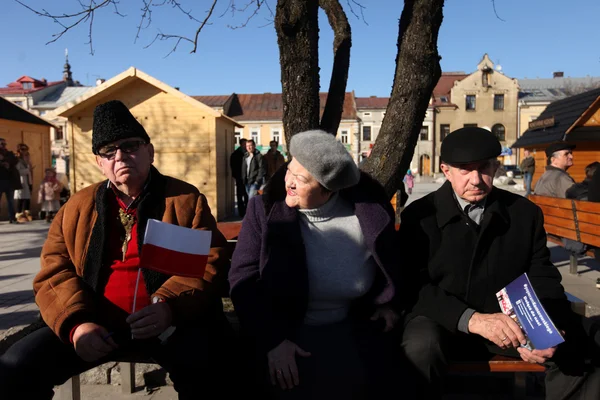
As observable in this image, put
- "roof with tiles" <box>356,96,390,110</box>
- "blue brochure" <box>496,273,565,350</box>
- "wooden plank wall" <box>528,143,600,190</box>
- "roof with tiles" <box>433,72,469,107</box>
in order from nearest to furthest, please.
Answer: "blue brochure" <box>496,273,565,350</box> → "wooden plank wall" <box>528,143,600,190</box> → "roof with tiles" <box>433,72,469,107</box> → "roof with tiles" <box>356,96,390,110</box>

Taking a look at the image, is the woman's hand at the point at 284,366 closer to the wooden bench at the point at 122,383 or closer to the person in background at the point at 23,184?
the wooden bench at the point at 122,383

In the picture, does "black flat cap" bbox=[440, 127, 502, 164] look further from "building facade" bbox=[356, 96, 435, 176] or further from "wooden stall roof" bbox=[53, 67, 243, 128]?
"building facade" bbox=[356, 96, 435, 176]

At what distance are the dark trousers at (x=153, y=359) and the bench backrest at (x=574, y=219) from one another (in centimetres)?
420

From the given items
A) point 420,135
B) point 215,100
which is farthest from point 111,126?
point 420,135

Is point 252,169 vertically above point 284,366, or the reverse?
point 252,169

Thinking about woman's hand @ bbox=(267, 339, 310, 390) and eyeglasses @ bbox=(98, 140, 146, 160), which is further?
eyeglasses @ bbox=(98, 140, 146, 160)

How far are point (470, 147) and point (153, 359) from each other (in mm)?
1991

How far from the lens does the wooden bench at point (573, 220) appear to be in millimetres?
5069

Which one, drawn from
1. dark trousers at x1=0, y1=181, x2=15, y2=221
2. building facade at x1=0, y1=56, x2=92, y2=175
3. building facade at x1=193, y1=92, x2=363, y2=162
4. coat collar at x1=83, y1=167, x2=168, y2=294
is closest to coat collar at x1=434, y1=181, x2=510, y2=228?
coat collar at x1=83, y1=167, x2=168, y2=294

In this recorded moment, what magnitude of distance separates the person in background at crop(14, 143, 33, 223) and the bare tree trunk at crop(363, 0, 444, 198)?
1129cm

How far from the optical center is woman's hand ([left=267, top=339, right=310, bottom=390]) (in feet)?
7.61

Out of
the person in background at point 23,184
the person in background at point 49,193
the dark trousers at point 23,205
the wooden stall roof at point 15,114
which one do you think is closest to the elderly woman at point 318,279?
the person in background at point 49,193

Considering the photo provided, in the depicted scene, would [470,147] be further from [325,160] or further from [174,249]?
[174,249]

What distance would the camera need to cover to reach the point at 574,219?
18.0 feet
